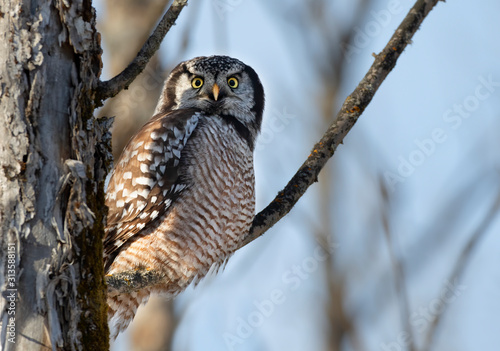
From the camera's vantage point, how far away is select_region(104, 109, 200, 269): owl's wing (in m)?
4.35

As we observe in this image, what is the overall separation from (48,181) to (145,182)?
2266 mm

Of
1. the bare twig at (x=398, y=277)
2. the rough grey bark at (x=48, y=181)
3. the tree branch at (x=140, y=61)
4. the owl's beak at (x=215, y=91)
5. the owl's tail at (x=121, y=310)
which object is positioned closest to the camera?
the rough grey bark at (x=48, y=181)

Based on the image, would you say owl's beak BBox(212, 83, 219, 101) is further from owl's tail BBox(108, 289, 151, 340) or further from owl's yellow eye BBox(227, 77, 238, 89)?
owl's tail BBox(108, 289, 151, 340)

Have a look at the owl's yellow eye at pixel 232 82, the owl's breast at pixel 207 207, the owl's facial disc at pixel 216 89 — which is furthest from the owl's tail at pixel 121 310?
the owl's yellow eye at pixel 232 82

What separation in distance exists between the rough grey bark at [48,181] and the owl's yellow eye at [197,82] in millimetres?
3000

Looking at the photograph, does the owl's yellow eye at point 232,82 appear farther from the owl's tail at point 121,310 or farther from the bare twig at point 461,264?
the bare twig at point 461,264

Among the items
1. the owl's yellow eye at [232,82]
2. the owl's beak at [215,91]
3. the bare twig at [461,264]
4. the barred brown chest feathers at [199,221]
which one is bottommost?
the bare twig at [461,264]

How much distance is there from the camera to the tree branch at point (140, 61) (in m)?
2.57

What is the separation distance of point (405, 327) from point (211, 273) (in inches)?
70.6

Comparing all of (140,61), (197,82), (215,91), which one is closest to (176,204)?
(215,91)

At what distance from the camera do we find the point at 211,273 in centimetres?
482

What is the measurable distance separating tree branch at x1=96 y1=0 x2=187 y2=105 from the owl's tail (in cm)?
214

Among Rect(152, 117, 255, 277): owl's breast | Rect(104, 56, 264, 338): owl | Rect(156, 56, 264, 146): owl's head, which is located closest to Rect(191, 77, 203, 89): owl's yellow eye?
Rect(156, 56, 264, 146): owl's head

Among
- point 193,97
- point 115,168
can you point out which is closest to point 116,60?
point 193,97
